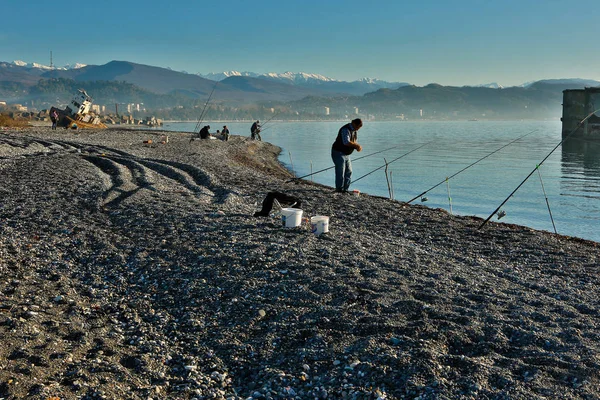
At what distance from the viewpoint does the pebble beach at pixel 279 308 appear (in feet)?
14.5

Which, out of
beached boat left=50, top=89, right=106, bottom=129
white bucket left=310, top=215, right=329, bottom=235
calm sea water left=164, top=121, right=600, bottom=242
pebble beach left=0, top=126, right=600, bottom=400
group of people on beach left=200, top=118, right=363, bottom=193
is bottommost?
calm sea water left=164, top=121, right=600, bottom=242

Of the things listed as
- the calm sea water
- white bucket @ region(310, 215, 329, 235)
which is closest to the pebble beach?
white bucket @ region(310, 215, 329, 235)

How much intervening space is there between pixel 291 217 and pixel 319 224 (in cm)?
53

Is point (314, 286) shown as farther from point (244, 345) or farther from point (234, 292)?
point (244, 345)

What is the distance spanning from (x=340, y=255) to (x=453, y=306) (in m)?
2.31

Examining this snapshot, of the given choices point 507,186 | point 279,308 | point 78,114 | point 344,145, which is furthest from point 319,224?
point 78,114

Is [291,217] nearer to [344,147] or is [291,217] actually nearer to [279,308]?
[279,308]

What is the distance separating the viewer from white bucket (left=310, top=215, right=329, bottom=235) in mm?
9273

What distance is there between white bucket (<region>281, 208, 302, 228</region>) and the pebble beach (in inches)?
5.6

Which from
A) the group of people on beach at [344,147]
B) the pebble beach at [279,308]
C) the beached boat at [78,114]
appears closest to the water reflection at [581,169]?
the group of people on beach at [344,147]

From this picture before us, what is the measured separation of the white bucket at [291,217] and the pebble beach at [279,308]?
0.14 meters

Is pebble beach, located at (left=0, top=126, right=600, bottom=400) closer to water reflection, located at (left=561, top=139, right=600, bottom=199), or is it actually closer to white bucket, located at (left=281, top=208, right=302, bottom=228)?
white bucket, located at (left=281, top=208, right=302, bottom=228)

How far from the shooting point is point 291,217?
947 centimetres

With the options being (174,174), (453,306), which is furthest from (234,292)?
(174,174)
